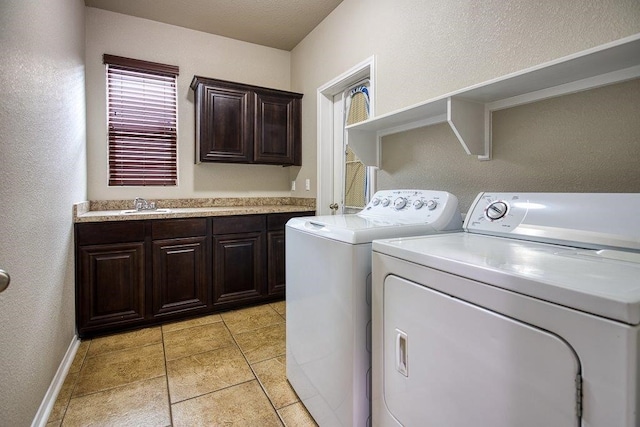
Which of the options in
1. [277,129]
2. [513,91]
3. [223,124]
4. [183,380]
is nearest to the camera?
[513,91]

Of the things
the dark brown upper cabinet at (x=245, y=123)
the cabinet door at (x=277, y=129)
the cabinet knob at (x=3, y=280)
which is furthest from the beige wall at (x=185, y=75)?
the cabinet knob at (x=3, y=280)

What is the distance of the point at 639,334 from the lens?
51 centimetres

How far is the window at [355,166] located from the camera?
2602 mm

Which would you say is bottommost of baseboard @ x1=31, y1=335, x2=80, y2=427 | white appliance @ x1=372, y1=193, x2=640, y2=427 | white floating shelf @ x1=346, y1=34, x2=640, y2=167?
baseboard @ x1=31, y1=335, x2=80, y2=427

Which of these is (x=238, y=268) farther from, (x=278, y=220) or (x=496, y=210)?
Answer: (x=496, y=210)

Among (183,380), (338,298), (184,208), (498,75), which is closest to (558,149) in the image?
(498,75)

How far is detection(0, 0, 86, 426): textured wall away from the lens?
1.19 m

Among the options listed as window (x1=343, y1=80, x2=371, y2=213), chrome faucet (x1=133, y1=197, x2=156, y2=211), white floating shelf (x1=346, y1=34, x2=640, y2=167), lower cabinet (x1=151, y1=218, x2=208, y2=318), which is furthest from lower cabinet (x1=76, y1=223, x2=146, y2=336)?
white floating shelf (x1=346, y1=34, x2=640, y2=167)

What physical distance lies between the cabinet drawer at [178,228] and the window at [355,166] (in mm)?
1250

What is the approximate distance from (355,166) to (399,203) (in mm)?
1169

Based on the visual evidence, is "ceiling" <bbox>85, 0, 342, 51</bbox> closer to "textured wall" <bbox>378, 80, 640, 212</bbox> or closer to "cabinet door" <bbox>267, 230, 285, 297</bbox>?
"textured wall" <bbox>378, 80, 640, 212</bbox>

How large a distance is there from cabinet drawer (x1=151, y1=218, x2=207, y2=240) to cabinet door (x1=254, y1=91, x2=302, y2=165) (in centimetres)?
87

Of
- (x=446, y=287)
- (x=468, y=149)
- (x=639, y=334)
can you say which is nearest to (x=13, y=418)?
(x=446, y=287)

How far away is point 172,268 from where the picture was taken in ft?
8.41
